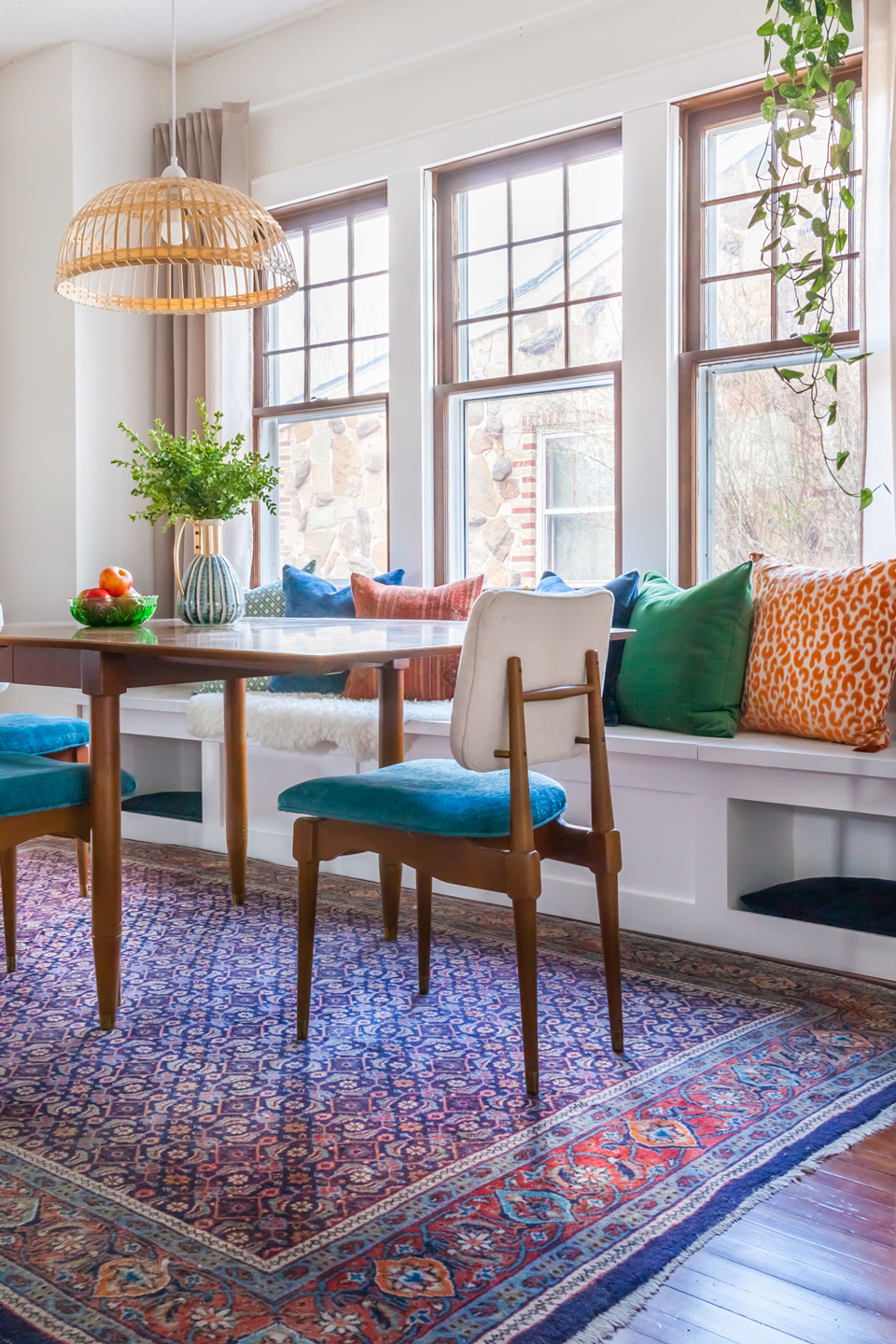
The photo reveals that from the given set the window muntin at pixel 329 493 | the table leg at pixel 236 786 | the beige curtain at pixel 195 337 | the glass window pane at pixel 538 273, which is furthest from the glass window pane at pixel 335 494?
the table leg at pixel 236 786

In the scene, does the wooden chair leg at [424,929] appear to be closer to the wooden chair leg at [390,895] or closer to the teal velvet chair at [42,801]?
the wooden chair leg at [390,895]

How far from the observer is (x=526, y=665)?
2076 millimetres

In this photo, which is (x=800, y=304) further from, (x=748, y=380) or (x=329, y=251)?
(x=329, y=251)

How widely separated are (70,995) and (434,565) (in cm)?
232

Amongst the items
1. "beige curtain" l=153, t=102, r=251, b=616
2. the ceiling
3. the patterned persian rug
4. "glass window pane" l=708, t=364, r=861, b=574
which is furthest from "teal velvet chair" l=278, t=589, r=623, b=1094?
the ceiling

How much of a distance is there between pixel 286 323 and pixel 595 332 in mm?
1556

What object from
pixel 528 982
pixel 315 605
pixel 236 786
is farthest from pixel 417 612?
pixel 528 982

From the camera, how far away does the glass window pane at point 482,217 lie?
168 inches

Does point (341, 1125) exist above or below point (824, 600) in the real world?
below

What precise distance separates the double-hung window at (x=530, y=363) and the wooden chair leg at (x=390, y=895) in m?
1.55

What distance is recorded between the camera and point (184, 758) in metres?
4.85

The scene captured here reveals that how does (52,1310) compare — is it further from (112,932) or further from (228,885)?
(228,885)

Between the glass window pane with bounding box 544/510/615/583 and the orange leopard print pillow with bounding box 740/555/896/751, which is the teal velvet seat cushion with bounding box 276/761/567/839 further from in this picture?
the glass window pane with bounding box 544/510/615/583

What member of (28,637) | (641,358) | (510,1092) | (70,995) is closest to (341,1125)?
(510,1092)
